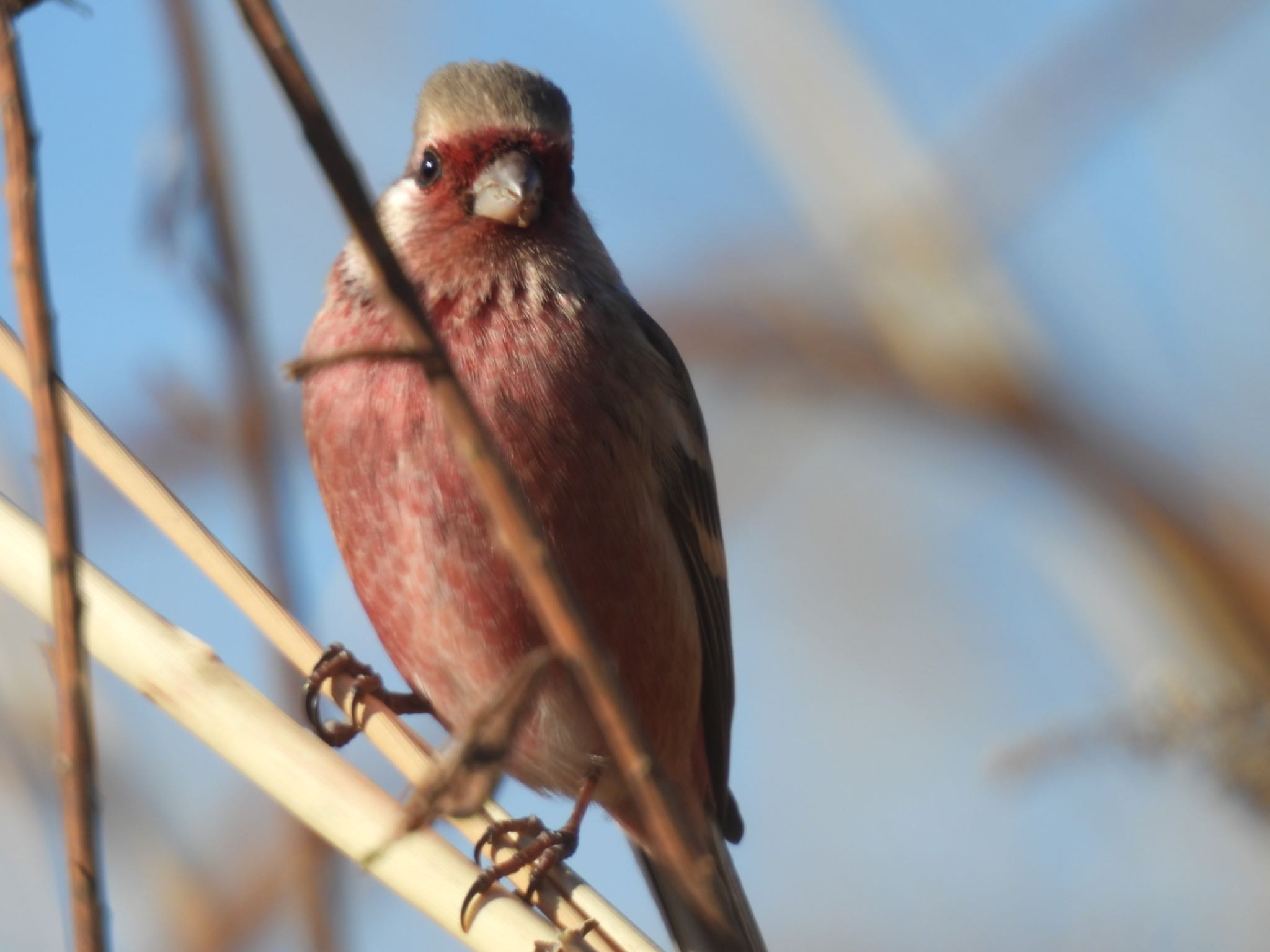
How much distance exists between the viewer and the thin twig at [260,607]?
257 cm

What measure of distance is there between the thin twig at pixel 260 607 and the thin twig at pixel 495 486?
44.2 inches

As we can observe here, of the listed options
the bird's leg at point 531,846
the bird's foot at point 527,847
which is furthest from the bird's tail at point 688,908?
the bird's foot at point 527,847

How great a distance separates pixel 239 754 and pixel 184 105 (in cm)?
112

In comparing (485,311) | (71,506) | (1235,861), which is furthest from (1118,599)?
(71,506)

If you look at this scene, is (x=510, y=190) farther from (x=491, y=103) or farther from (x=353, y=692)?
(x=353, y=692)

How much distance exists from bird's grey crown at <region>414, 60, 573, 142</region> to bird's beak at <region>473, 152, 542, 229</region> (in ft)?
0.39

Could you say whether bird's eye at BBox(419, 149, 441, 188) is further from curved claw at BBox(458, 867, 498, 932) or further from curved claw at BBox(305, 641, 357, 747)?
curved claw at BBox(458, 867, 498, 932)

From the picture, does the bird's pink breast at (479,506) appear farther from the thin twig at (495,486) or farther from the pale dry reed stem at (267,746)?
the thin twig at (495,486)

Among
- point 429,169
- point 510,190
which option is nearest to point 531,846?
point 510,190

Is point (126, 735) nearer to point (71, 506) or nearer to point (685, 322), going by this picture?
point (685, 322)

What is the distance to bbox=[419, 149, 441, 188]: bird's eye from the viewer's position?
13.1 feet

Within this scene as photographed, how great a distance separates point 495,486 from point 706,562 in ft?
10.2

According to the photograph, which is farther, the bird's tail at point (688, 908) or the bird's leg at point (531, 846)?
the bird's tail at point (688, 908)

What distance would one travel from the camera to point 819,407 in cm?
379
